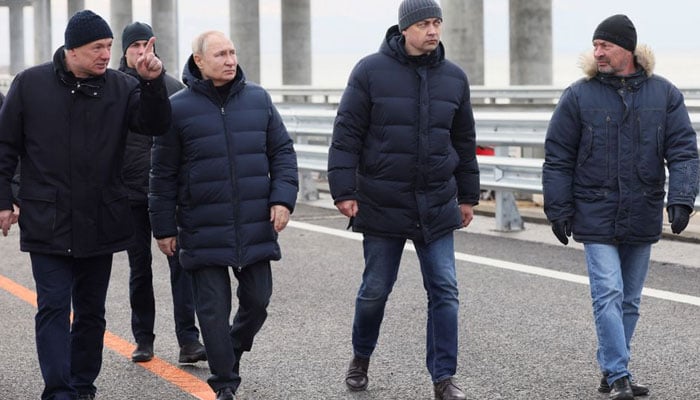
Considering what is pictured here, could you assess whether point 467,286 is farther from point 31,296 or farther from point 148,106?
point 148,106

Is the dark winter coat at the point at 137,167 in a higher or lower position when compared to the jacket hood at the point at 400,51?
lower

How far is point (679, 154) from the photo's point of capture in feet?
21.5

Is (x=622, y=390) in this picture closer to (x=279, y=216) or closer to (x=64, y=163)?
(x=279, y=216)

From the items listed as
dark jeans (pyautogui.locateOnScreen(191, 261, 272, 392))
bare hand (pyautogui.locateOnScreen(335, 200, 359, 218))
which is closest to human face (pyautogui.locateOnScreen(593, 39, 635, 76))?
bare hand (pyautogui.locateOnScreen(335, 200, 359, 218))

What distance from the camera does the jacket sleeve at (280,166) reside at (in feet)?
20.6

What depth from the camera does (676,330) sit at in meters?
7.98

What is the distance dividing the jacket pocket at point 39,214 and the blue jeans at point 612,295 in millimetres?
2328

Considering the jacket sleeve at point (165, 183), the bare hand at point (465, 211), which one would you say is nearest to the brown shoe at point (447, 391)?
the bare hand at point (465, 211)

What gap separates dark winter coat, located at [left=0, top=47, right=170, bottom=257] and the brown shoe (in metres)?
1.58

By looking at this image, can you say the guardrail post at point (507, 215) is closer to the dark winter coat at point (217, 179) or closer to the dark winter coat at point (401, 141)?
the dark winter coat at point (401, 141)

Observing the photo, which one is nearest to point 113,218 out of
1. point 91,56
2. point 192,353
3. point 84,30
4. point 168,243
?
point 168,243

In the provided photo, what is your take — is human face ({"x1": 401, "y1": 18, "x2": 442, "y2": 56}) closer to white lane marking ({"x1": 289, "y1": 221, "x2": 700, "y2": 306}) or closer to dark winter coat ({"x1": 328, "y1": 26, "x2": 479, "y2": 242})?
dark winter coat ({"x1": 328, "y1": 26, "x2": 479, "y2": 242})

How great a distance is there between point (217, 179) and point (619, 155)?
174 centimetres

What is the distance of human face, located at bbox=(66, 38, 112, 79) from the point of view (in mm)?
6004
